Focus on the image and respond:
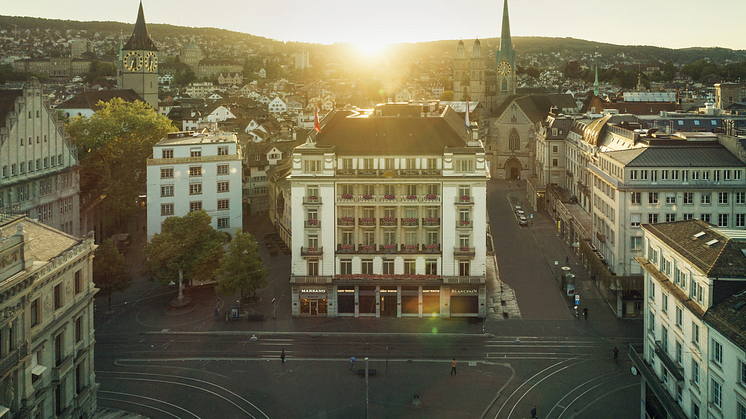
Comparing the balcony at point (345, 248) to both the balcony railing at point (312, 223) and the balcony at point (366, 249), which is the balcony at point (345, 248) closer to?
the balcony at point (366, 249)

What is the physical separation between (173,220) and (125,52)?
4077 inches

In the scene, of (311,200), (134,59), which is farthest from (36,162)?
(134,59)

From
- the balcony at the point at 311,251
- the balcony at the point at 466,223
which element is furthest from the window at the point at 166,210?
the balcony at the point at 466,223

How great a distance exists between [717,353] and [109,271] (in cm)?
5066

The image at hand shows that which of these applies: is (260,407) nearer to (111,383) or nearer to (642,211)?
(111,383)

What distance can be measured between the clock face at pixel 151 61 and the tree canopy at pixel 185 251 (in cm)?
10052

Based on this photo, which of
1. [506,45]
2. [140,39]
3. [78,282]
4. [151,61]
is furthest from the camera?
[506,45]

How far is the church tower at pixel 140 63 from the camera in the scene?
509 ft

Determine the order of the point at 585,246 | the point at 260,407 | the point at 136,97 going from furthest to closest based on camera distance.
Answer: the point at 136,97, the point at 585,246, the point at 260,407

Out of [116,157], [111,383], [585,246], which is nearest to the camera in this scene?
→ [111,383]

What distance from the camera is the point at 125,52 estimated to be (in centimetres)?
15562

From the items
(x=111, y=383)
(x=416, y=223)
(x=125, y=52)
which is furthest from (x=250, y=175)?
(x=125, y=52)

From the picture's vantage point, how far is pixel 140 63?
155125 mm

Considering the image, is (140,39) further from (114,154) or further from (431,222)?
(431,222)
